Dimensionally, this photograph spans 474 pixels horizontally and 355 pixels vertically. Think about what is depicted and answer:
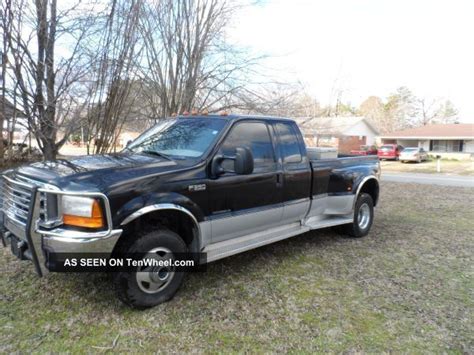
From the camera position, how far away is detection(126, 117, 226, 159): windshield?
156 inches

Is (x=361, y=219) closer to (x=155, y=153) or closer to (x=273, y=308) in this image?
(x=273, y=308)

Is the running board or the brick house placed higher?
the brick house

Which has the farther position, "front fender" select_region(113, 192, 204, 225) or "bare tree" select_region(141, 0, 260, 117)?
"bare tree" select_region(141, 0, 260, 117)

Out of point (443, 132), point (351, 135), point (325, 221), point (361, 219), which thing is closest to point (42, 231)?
point (325, 221)

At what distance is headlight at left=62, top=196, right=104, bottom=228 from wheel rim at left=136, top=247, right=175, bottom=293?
1.99ft

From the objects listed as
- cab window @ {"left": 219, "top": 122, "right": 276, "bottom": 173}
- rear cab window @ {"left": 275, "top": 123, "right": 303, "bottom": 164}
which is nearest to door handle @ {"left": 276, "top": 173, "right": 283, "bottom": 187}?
cab window @ {"left": 219, "top": 122, "right": 276, "bottom": 173}

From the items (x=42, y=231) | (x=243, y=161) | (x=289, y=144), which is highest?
(x=289, y=144)

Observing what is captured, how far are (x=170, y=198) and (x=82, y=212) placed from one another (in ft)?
2.60

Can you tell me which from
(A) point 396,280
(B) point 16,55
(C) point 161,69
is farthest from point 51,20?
(A) point 396,280

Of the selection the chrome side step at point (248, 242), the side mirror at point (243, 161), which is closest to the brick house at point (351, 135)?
the chrome side step at point (248, 242)

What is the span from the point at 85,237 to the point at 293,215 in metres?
2.80

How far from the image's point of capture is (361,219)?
611 cm

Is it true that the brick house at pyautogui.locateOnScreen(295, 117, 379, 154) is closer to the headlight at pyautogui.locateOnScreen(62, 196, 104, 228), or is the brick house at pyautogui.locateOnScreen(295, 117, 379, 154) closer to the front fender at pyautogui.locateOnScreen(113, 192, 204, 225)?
the front fender at pyautogui.locateOnScreen(113, 192, 204, 225)

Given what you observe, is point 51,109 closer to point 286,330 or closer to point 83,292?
point 83,292
